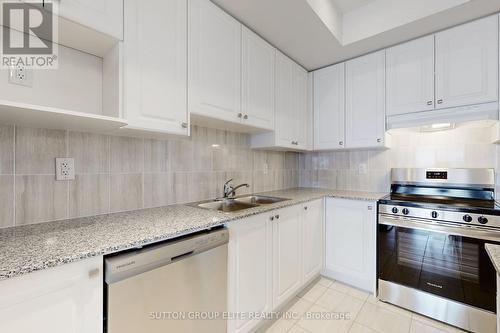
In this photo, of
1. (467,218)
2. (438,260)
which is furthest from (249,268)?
(467,218)

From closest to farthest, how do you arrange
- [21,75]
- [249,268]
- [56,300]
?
[56,300] < [21,75] < [249,268]

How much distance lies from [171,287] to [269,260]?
78 cm

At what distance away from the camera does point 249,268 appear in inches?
57.2

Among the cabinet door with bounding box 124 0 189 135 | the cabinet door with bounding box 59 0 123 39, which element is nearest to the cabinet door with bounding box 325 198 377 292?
the cabinet door with bounding box 124 0 189 135

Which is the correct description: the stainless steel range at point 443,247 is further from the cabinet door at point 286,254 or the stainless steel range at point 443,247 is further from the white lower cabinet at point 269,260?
the cabinet door at point 286,254

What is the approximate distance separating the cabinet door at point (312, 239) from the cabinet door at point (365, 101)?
0.81 meters

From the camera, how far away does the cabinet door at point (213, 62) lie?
144 cm

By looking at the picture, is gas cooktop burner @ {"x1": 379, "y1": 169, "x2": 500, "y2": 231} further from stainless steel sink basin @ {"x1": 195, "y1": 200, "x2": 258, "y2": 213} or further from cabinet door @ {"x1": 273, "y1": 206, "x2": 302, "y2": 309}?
stainless steel sink basin @ {"x1": 195, "y1": 200, "x2": 258, "y2": 213}

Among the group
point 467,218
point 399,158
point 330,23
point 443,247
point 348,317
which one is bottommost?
point 348,317

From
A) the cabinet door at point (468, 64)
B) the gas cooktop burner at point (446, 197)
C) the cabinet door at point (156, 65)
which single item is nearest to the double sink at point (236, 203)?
the cabinet door at point (156, 65)

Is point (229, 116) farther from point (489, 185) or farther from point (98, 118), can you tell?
point (489, 185)

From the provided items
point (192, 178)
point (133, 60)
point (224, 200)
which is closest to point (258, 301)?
point (224, 200)

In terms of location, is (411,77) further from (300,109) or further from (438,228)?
(438,228)

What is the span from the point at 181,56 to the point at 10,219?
121cm
